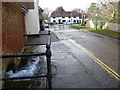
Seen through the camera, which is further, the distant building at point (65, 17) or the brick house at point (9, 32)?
the distant building at point (65, 17)

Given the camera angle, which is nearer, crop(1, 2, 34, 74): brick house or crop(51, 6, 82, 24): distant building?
crop(1, 2, 34, 74): brick house

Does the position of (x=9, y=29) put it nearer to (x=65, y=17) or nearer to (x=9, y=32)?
(x=9, y=32)

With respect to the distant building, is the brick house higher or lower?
lower

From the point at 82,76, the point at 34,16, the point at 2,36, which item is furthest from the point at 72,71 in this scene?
the point at 34,16

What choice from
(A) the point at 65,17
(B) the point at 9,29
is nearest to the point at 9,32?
(B) the point at 9,29

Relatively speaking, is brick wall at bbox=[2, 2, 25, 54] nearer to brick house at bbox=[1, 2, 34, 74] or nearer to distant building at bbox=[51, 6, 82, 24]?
brick house at bbox=[1, 2, 34, 74]

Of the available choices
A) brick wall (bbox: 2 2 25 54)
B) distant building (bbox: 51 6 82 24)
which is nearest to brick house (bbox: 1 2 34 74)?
brick wall (bbox: 2 2 25 54)

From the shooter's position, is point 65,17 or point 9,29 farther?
point 65,17

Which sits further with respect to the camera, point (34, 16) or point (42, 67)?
point (34, 16)

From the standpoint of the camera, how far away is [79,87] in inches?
173

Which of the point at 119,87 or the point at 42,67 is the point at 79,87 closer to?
Result: the point at 119,87

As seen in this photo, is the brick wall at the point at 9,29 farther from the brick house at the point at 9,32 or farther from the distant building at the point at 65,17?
the distant building at the point at 65,17

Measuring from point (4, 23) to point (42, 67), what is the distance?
8.21 feet

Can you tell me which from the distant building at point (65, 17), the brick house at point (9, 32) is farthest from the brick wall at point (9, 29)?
the distant building at point (65, 17)
